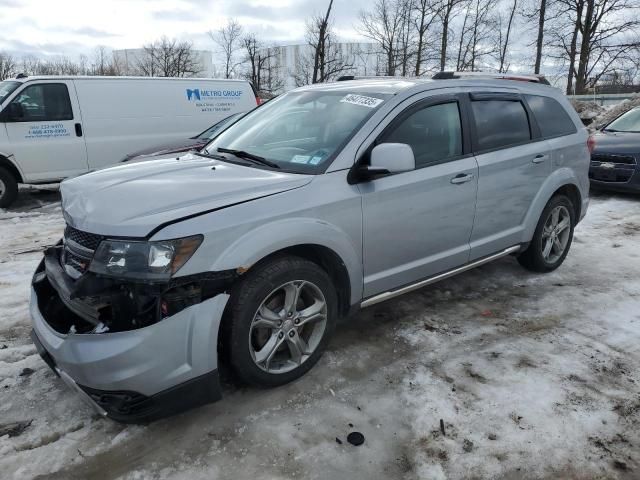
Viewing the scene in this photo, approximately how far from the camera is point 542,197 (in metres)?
4.46

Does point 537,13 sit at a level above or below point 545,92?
above

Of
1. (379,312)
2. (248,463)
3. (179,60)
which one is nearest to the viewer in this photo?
(248,463)

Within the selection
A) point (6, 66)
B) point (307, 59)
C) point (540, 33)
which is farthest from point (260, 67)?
point (6, 66)

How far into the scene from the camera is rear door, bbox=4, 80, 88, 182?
812 cm

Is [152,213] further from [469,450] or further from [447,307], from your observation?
[447,307]

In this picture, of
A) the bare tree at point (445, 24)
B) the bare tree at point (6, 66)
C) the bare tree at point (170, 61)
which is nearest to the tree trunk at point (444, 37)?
the bare tree at point (445, 24)

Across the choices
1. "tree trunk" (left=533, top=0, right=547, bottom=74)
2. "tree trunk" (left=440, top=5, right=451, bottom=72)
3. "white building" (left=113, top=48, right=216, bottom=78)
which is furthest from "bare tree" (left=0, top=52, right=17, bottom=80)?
"tree trunk" (left=533, top=0, right=547, bottom=74)

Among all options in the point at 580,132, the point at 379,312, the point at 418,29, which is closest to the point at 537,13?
the point at 418,29

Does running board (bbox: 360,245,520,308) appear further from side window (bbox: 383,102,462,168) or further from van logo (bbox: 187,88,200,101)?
van logo (bbox: 187,88,200,101)

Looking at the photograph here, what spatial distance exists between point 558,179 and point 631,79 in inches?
1266

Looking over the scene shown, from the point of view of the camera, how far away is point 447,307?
4188 millimetres

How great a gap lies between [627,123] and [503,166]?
7.20 metres

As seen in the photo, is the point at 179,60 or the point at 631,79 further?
the point at 179,60

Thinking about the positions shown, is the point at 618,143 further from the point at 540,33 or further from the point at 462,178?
the point at 540,33
